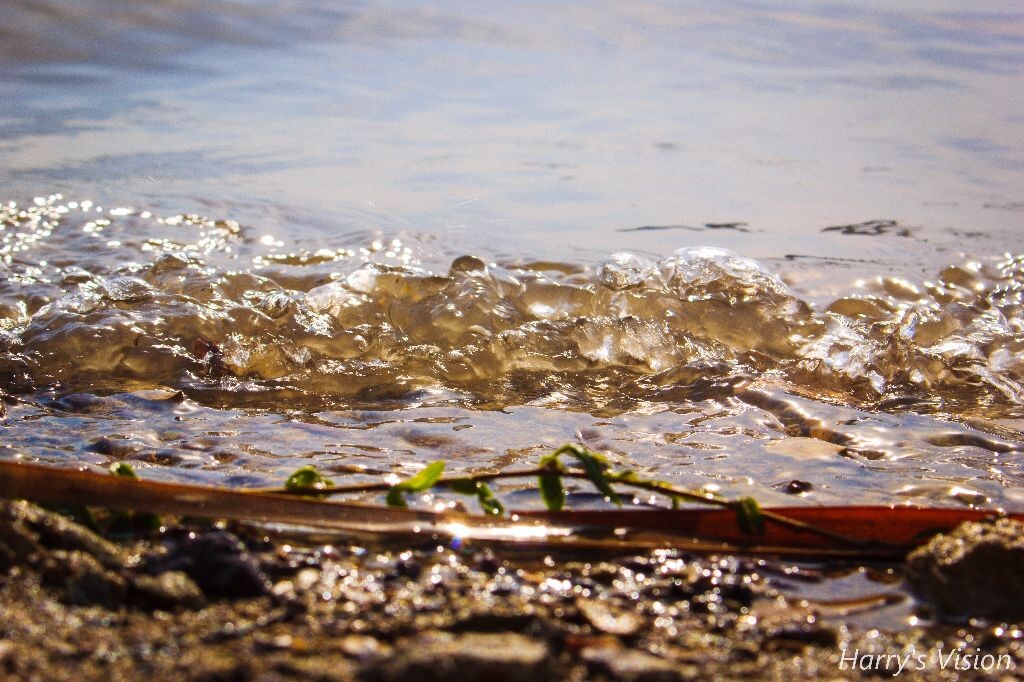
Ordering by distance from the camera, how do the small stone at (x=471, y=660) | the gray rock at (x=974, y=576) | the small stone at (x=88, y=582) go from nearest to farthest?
1. the small stone at (x=471, y=660)
2. the small stone at (x=88, y=582)
3. the gray rock at (x=974, y=576)

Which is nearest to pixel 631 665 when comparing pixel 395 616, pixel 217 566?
pixel 395 616

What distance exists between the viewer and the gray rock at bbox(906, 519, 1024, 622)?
1332 millimetres

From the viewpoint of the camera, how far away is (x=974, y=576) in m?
1.36

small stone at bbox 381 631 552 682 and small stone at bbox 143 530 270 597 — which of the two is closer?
small stone at bbox 381 631 552 682

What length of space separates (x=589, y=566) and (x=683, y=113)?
641 centimetres

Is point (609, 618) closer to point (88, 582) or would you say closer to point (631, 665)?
point (631, 665)

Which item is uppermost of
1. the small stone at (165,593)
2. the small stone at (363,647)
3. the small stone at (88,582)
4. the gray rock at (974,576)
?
the small stone at (88,582)

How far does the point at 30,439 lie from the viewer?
2.11 metres

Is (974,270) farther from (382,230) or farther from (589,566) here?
(589,566)

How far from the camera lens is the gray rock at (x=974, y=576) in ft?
4.37

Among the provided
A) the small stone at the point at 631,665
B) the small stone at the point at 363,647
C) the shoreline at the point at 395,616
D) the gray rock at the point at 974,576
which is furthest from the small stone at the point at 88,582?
the gray rock at the point at 974,576

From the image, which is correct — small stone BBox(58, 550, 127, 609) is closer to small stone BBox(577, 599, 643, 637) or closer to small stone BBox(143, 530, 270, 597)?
small stone BBox(143, 530, 270, 597)

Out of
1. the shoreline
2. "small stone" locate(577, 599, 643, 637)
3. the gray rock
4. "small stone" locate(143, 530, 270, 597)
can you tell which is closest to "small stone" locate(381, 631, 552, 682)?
the shoreline

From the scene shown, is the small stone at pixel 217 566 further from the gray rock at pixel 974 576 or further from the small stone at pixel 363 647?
the gray rock at pixel 974 576
